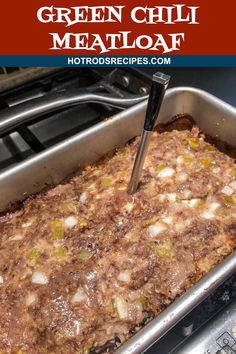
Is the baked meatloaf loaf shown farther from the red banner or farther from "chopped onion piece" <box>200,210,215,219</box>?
the red banner

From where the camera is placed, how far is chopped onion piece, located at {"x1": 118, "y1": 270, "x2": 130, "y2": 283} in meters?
1.13

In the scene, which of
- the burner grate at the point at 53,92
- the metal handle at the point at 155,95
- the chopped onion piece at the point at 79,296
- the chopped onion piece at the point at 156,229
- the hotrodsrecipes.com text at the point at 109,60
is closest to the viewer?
the metal handle at the point at 155,95

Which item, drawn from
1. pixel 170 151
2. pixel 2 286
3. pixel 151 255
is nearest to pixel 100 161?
pixel 170 151

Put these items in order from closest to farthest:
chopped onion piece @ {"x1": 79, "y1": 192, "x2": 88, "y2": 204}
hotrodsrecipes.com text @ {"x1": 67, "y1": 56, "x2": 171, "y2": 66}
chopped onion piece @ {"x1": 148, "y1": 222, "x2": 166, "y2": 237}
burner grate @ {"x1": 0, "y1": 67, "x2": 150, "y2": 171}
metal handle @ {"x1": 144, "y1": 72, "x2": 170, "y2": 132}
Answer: metal handle @ {"x1": 144, "y1": 72, "x2": 170, "y2": 132} → chopped onion piece @ {"x1": 148, "y1": 222, "x2": 166, "y2": 237} → chopped onion piece @ {"x1": 79, "y1": 192, "x2": 88, "y2": 204} → burner grate @ {"x1": 0, "y1": 67, "x2": 150, "y2": 171} → hotrodsrecipes.com text @ {"x1": 67, "y1": 56, "x2": 171, "y2": 66}

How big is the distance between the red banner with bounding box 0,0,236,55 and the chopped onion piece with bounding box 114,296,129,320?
1166mm

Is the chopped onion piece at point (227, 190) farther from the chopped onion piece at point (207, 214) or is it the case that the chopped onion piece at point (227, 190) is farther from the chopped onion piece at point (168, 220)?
the chopped onion piece at point (168, 220)

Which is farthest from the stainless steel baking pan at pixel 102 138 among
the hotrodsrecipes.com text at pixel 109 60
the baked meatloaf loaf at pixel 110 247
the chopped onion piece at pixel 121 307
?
the chopped onion piece at pixel 121 307

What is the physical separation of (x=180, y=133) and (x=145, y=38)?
535 mm

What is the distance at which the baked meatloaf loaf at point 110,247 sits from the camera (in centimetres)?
106

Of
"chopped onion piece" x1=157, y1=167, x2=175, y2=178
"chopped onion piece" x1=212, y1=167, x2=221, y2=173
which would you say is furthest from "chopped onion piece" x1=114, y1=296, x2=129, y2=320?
"chopped onion piece" x1=212, y1=167, x2=221, y2=173

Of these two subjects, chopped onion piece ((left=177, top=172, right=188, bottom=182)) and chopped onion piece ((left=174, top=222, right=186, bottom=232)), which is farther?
chopped onion piece ((left=177, top=172, right=188, bottom=182))

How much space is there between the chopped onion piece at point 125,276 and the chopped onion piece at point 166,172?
1.29ft

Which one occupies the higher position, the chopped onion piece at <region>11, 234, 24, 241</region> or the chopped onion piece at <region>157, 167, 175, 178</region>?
the chopped onion piece at <region>157, 167, 175, 178</region>

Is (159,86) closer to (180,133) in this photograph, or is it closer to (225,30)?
(180,133)
